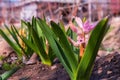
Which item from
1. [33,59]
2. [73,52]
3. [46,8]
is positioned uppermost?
[73,52]

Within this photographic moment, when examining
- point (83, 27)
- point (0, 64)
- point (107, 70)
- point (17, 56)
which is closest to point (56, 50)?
point (83, 27)

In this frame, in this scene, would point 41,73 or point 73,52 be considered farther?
point 41,73

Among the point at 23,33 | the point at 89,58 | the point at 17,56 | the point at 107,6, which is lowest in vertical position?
the point at 107,6

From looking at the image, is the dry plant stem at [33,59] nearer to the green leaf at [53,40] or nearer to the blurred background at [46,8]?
the green leaf at [53,40]

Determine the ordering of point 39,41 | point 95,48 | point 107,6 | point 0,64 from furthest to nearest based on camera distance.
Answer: point 107,6 → point 0,64 → point 39,41 → point 95,48

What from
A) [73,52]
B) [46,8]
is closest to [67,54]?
[73,52]

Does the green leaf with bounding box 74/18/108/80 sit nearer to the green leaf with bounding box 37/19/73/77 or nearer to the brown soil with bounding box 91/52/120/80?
the green leaf with bounding box 37/19/73/77

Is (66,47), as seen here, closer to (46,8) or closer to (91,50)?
(91,50)

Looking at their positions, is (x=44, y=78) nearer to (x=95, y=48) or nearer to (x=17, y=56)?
(x=95, y=48)

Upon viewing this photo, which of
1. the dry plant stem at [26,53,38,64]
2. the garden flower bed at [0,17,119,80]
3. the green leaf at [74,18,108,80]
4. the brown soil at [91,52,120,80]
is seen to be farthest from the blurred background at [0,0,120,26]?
the green leaf at [74,18,108,80]
